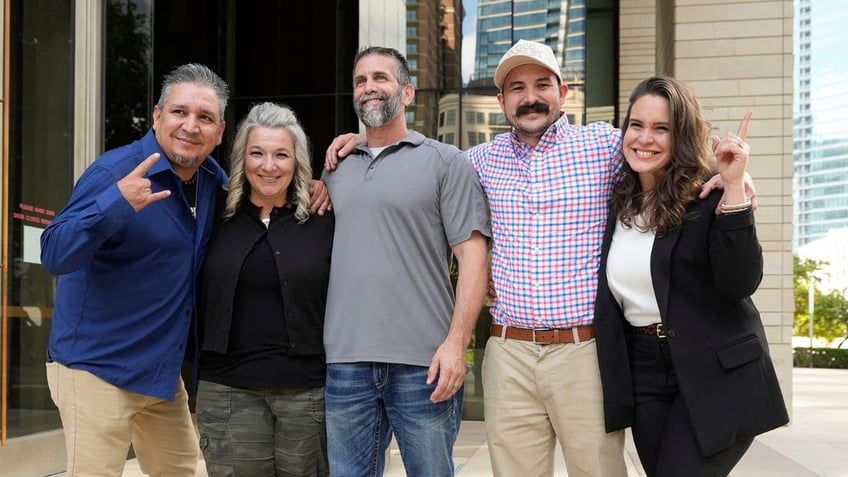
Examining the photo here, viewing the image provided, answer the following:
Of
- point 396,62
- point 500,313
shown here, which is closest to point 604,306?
point 500,313

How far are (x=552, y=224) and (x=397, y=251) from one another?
0.62 meters

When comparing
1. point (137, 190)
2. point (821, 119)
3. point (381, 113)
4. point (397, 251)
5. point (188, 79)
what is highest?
point (821, 119)

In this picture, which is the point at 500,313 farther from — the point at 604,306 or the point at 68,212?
the point at 68,212

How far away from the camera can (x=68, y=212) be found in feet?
10.2

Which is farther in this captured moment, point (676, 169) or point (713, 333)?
point (676, 169)

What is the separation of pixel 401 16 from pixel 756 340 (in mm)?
7812

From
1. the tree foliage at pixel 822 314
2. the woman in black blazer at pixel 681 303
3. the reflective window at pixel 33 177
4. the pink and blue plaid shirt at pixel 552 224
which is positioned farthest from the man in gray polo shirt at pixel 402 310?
the tree foliage at pixel 822 314

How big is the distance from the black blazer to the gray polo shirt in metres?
0.80

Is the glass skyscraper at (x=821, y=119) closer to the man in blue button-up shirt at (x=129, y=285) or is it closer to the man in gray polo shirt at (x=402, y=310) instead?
the man in gray polo shirt at (x=402, y=310)

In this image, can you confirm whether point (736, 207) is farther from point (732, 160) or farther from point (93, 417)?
point (93, 417)

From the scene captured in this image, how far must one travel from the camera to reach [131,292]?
10.6ft

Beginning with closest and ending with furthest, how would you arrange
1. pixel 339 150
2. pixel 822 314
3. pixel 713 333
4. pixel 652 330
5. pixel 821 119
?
pixel 713 333
pixel 652 330
pixel 339 150
pixel 822 314
pixel 821 119

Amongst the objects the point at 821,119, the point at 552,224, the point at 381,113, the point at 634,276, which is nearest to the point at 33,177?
the point at 381,113

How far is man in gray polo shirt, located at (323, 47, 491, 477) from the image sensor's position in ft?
10.8
